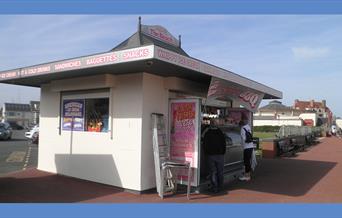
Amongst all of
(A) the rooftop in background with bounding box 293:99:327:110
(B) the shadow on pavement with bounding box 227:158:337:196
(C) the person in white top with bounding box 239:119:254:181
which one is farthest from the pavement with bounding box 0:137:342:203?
(A) the rooftop in background with bounding box 293:99:327:110

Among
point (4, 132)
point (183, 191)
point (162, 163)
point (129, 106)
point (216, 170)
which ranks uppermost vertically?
point (129, 106)

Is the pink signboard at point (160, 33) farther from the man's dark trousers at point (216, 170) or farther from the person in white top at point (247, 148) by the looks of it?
the man's dark trousers at point (216, 170)

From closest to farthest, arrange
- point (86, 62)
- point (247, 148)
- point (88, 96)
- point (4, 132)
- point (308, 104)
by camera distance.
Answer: point (86, 62)
point (88, 96)
point (247, 148)
point (4, 132)
point (308, 104)

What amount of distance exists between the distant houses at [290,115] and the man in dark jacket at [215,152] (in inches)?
1475

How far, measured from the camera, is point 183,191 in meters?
9.99

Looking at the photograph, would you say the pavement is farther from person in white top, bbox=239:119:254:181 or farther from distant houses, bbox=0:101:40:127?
distant houses, bbox=0:101:40:127

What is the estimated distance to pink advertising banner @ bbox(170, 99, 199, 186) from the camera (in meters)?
9.71

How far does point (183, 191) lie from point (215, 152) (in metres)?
1.24

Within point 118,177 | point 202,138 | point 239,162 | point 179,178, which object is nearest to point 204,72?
point 202,138

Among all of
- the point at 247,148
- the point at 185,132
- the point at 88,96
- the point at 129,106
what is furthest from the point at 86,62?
the point at 247,148

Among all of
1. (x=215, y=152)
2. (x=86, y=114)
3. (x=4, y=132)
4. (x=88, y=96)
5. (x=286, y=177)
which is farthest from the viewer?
(x=4, y=132)

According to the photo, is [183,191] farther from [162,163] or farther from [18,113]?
[18,113]

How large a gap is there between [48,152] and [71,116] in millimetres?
1625

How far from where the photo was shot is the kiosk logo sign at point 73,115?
11.5 meters
